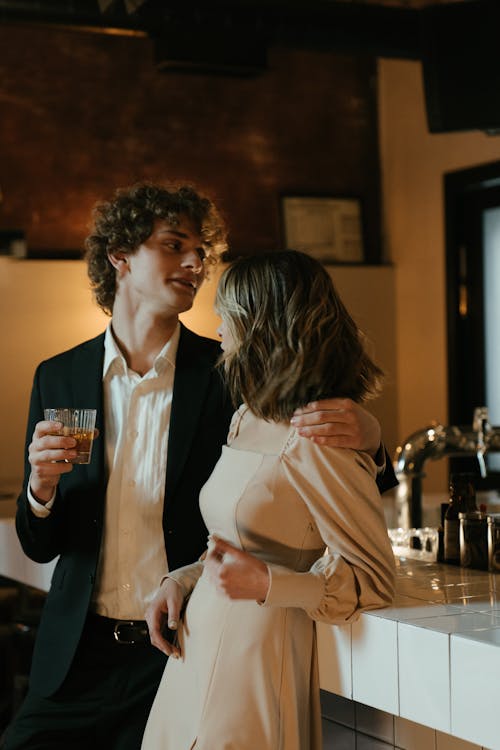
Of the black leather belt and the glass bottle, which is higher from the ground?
the glass bottle

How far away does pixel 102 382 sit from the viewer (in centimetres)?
251

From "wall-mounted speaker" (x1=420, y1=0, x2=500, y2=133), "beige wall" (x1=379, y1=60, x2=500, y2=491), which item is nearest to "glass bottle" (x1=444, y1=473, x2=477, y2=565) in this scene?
"wall-mounted speaker" (x1=420, y1=0, x2=500, y2=133)

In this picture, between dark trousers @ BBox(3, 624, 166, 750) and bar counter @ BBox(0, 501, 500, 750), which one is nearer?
bar counter @ BBox(0, 501, 500, 750)

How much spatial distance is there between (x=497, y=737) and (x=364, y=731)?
0.79 meters

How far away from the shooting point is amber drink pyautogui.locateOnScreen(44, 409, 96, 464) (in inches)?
87.3

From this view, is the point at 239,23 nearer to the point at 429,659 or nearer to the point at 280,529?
the point at 280,529

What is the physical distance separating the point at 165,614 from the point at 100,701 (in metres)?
0.46

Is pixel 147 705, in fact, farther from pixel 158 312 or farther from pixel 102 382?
pixel 158 312

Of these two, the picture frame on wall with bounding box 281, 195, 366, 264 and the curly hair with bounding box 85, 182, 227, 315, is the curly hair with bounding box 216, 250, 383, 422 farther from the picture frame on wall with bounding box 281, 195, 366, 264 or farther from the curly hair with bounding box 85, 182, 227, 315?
the picture frame on wall with bounding box 281, 195, 366, 264

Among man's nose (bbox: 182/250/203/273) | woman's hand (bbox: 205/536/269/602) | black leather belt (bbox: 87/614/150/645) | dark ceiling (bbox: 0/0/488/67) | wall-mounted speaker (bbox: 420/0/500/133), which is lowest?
black leather belt (bbox: 87/614/150/645)

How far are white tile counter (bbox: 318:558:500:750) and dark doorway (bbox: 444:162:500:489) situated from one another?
10.7 feet

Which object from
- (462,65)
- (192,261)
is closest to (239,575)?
(192,261)

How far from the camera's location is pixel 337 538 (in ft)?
5.68

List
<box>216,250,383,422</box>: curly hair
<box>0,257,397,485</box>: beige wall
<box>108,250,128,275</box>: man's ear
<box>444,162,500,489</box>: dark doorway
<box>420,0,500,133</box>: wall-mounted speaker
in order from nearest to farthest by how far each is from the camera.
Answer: <box>216,250,383,422</box>: curly hair < <box>108,250,128,275</box>: man's ear < <box>420,0,500,133</box>: wall-mounted speaker < <box>0,257,397,485</box>: beige wall < <box>444,162,500,489</box>: dark doorway
